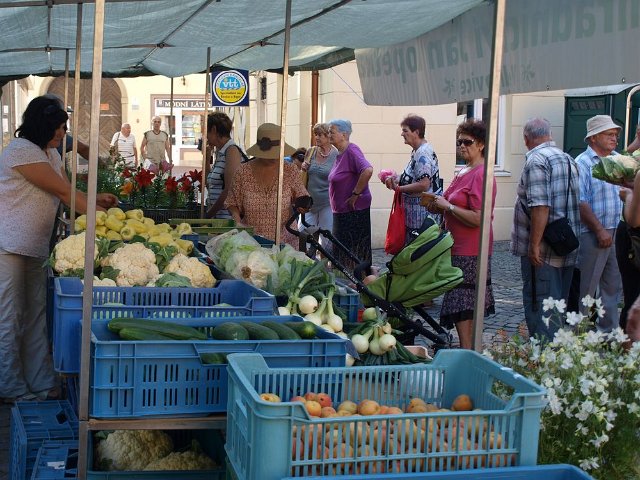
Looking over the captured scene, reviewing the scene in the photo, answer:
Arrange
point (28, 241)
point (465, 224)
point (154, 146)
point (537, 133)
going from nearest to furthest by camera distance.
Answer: point (28, 241) < point (465, 224) < point (537, 133) < point (154, 146)

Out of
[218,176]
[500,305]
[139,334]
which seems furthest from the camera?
[500,305]

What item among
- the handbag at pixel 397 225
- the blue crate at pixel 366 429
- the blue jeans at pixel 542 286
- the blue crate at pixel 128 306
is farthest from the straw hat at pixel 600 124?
the blue crate at pixel 366 429

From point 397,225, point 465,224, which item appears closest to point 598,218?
point 465,224

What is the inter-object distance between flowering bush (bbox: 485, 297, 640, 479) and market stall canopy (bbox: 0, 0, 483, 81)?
332 cm

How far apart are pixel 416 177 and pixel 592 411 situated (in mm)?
6254

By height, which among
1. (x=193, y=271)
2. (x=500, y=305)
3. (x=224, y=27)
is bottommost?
(x=500, y=305)

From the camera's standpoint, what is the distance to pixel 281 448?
7.91 feet

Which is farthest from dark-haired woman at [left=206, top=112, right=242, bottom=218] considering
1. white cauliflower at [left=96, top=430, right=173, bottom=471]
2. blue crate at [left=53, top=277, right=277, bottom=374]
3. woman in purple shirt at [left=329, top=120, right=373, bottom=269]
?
white cauliflower at [left=96, top=430, right=173, bottom=471]

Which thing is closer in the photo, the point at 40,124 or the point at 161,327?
the point at 161,327

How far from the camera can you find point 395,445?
2.47 meters

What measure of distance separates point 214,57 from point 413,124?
252 centimetres

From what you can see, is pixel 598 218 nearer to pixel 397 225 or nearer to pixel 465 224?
pixel 465 224

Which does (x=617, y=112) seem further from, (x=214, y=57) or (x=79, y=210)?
(x=79, y=210)

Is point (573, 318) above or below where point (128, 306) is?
above
